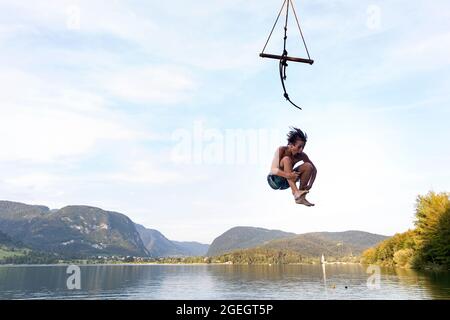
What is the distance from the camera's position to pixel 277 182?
22.5 feet

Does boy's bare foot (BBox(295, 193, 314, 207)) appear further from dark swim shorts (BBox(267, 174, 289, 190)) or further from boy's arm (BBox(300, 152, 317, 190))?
dark swim shorts (BBox(267, 174, 289, 190))

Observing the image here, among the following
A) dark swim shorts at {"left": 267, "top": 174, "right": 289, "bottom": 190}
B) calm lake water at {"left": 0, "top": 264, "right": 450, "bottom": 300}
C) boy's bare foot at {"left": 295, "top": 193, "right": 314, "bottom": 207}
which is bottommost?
calm lake water at {"left": 0, "top": 264, "right": 450, "bottom": 300}

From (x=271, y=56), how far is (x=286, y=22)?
1.41 meters

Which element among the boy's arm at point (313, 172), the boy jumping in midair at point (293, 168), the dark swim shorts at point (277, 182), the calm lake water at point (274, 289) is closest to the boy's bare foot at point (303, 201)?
the boy jumping in midair at point (293, 168)

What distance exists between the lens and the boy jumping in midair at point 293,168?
21.4 feet

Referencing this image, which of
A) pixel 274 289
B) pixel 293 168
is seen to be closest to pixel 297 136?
pixel 293 168

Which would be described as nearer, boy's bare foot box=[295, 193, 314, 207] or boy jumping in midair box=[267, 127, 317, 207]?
boy jumping in midair box=[267, 127, 317, 207]

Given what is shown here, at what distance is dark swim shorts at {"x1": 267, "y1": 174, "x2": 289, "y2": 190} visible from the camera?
6.76 metres

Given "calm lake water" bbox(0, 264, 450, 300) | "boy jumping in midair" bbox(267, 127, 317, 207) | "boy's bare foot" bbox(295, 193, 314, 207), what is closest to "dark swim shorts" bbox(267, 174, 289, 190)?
"boy jumping in midair" bbox(267, 127, 317, 207)

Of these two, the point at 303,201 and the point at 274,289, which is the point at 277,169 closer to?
the point at 303,201
